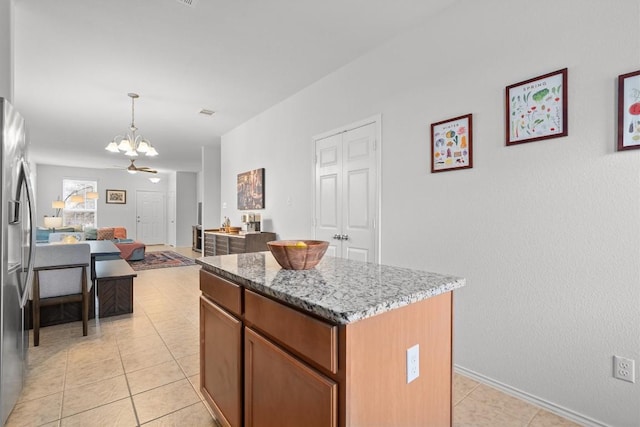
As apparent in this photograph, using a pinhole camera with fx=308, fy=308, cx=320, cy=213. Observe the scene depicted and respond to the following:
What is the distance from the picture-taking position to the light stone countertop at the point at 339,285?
91cm

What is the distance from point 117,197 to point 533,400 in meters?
12.2

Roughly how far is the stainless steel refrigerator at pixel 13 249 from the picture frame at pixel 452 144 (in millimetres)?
2667

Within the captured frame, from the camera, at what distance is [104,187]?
10.5 meters

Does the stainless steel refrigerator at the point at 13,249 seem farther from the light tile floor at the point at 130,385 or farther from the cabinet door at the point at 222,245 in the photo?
the cabinet door at the point at 222,245

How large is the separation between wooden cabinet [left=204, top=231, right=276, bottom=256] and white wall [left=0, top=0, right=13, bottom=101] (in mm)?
2743

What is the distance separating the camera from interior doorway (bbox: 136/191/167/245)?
436 inches

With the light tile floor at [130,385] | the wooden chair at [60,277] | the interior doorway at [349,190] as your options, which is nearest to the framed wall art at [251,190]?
the interior doorway at [349,190]

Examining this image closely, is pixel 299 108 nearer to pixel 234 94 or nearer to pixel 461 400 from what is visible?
pixel 234 94

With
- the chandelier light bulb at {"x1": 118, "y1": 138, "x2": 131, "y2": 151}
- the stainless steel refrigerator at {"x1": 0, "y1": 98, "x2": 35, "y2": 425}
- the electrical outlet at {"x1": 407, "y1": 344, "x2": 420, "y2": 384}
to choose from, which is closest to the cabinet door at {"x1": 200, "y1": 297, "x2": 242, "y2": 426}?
the electrical outlet at {"x1": 407, "y1": 344, "x2": 420, "y2": 384}

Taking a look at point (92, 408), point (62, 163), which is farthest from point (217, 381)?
point (62, 163)

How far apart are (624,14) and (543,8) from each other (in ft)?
1.34

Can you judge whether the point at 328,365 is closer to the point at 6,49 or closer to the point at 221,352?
the point at 221,352

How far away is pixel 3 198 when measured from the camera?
5.20 ft

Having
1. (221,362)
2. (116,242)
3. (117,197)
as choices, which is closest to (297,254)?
(221,362)
